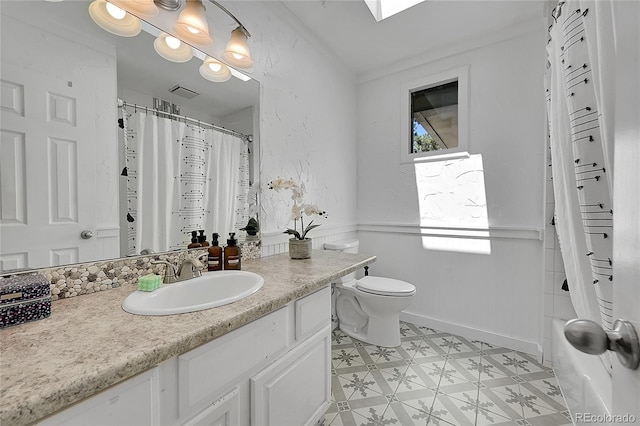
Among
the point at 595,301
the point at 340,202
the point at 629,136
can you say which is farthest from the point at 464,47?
the point at 629,136

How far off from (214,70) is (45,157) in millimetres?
873

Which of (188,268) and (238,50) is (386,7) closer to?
(238,50)

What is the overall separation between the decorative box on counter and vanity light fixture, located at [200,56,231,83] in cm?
111

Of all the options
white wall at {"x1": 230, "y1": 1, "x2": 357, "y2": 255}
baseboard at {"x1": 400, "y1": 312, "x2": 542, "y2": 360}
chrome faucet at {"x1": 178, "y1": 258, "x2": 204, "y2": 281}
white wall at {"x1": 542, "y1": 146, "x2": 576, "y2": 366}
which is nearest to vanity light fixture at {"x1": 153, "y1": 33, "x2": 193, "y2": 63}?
white wall at {"x1": 230, "y1": 1, "x2": 357, "y2": 255}

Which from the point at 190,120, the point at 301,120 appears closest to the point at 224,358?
the point at 190,120

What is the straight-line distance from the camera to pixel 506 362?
74.2 inches

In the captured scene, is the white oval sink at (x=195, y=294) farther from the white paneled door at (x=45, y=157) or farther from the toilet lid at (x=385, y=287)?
the toilet lid at (x=385, y=287)

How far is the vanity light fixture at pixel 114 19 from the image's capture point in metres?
0.98

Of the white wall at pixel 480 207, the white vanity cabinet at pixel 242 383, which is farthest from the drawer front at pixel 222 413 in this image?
the white wall at pixel 480 207

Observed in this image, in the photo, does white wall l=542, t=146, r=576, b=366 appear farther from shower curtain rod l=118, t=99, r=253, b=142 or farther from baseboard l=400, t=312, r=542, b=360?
shower curtain rod l=118, t=99, r=253, b=142

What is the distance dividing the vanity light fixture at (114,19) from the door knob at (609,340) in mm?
1583

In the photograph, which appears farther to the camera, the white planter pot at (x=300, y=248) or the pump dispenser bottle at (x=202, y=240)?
the white planter pot at (x=300, y=248)

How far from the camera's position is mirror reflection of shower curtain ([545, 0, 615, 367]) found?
2.22 feet
